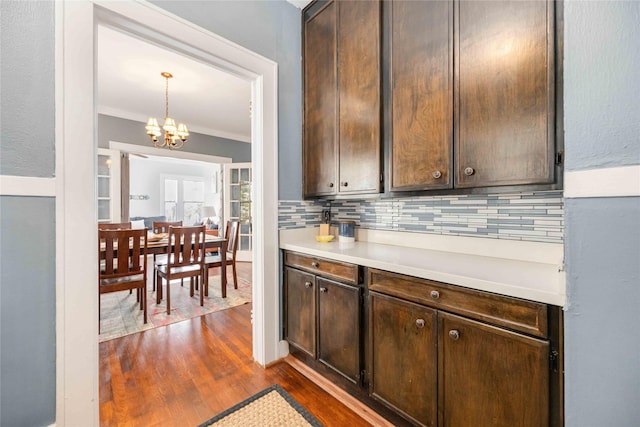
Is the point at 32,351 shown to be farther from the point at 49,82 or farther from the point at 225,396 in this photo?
the point at 49,82

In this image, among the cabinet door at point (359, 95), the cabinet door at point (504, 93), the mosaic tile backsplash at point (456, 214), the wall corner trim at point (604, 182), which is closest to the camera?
the wall corner trim at point (604, 182)

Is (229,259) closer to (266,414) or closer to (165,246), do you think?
(165,246)

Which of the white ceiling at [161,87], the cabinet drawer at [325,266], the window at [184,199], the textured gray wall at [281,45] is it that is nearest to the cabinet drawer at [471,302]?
the cabinet drawer at [325,266]

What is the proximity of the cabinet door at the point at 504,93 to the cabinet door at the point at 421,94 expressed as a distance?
0.06 meters

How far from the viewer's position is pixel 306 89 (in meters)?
2.13

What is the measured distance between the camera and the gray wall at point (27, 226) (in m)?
Answer: 1.08

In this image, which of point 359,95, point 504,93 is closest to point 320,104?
point 359,95

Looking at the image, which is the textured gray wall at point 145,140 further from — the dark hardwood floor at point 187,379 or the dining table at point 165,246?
the dark hardwood floor at point 187,379

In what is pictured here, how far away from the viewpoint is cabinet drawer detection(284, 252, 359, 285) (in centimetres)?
150

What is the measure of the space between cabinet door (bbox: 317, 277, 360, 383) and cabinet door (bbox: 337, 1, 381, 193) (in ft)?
2.20

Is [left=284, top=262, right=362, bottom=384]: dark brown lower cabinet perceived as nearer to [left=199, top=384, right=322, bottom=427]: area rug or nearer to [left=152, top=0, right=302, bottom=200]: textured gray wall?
[left=199, top=384, right=322, bottom=427]: area rug

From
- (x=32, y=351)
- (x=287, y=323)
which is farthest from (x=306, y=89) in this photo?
(x=32, y=351)

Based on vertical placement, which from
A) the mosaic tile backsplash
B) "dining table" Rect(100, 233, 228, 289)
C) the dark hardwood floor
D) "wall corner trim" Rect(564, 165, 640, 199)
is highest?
"wall corner trim" Rect(564, 165, 640, 199)

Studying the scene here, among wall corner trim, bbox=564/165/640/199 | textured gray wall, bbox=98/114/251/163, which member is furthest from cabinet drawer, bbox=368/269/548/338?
textured gray wall, bbox=98/114/251/163
